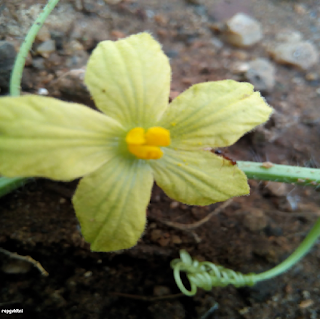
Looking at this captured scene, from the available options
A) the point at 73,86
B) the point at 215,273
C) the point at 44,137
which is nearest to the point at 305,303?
the point at 215,273

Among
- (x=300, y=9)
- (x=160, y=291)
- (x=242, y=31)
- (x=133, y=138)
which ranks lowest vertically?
(x=160, y=291)

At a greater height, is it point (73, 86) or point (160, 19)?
point (160, 19)

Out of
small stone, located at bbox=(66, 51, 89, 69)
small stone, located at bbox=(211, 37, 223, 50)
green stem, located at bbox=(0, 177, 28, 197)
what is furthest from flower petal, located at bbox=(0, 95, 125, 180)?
small stone, located at bbox=(211, 37, 223, 50)

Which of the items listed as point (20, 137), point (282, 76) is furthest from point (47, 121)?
point (282, 76)

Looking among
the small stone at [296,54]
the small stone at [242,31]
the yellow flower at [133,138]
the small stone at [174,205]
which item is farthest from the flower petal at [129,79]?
the small stone at [296,54]

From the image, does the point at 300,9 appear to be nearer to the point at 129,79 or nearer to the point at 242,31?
the point at 242,31

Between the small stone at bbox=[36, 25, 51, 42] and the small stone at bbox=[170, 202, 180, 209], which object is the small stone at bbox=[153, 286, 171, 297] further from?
the small stone at bbox=[36, 25, 51, 42]
